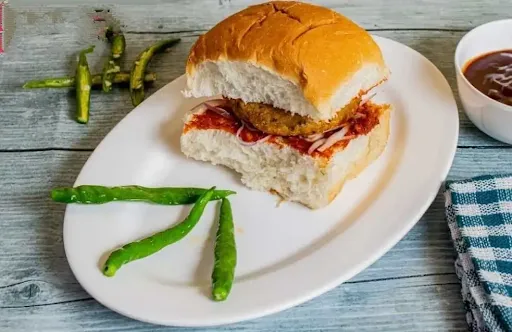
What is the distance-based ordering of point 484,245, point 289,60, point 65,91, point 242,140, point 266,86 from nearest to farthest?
point 484,245
point 289,60
point 266,86
point 242,140
point 65,91

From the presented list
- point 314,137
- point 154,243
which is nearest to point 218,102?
point 314,137

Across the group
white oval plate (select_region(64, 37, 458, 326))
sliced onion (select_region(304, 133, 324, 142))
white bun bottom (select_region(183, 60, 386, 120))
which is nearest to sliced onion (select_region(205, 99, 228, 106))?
white bun bottom (select_region(183, 60, 386, 120))

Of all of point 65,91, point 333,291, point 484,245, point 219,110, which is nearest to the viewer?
point 484,245

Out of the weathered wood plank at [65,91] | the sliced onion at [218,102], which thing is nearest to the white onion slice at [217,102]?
the sliced onion at [218,102]

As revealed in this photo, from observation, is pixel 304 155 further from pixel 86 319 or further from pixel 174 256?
pixel 86 319

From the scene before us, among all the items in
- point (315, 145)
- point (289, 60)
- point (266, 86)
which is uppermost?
point (289, 60)

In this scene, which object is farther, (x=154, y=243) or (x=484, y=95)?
(x=484, y=95)

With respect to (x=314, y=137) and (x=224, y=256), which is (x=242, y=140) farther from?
(x=224, y=256)
